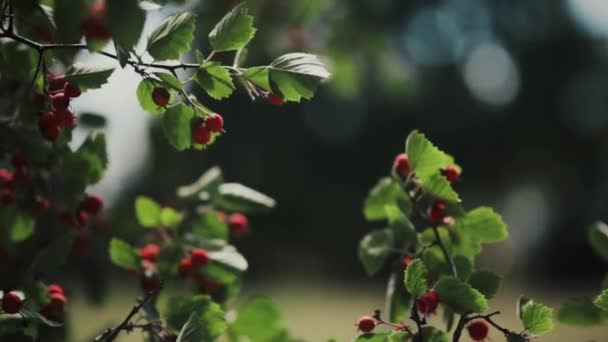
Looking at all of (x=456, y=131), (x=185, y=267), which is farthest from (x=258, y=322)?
(x=456, y=131)

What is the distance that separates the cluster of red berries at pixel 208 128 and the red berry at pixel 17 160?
1.87ft

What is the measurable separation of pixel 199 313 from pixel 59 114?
0.47m

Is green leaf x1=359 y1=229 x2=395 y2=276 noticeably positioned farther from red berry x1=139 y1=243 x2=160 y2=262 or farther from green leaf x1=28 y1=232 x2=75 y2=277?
green leaf x1=28 y1=232 x2=75 y2=277

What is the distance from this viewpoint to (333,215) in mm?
20750

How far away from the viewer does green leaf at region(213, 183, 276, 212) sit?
1693mm

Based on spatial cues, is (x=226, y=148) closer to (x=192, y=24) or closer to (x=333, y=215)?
(x=333, y=215)

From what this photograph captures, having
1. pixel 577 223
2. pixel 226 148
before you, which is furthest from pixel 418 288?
pixel 226 148

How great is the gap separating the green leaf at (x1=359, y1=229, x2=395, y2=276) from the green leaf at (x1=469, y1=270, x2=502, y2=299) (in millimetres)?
213

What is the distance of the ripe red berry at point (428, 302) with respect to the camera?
4.29ft

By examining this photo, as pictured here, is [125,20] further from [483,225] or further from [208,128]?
[483,225]

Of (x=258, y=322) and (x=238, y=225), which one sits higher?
(x=238, y=225)

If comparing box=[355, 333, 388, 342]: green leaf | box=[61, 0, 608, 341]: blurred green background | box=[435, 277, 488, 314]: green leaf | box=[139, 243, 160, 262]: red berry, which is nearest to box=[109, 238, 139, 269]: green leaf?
box=[139, 243, 160, 262]: red berry

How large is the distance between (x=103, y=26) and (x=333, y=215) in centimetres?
1980

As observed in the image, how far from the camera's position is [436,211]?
148 cm
